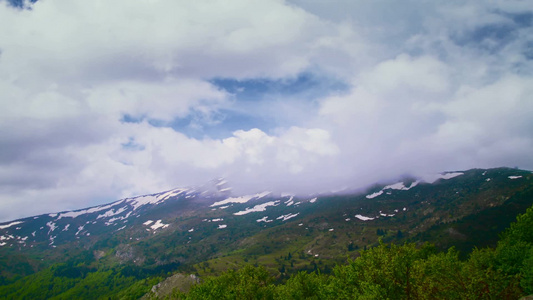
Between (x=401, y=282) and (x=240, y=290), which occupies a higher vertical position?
(x=401, y=282)

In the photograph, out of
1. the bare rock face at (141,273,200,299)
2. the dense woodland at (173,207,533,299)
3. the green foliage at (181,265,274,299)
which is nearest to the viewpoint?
the dense woodland at (173,207,533,299)

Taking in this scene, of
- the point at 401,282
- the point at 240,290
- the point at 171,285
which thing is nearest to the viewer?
the point at 401,282

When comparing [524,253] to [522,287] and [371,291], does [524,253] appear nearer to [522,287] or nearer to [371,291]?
[522,287]

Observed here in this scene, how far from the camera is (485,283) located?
34781 mm

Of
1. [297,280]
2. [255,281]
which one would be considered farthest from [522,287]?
[255,281]

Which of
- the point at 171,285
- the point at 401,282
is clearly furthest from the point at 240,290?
the point at 171,285

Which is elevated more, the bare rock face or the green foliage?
the green foliage

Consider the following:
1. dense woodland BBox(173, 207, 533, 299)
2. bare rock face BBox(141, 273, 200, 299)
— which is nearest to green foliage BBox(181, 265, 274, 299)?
dense woodland BBox(173, 207, 533, 299)

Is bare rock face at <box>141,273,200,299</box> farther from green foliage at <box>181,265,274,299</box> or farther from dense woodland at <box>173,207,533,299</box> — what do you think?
dense woodland at <box>173,207,533,299</box>

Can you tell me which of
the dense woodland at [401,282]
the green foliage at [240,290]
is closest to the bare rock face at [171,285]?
the green foliage at [240,290]

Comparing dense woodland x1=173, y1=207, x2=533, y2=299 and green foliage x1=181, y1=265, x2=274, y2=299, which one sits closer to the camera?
dense woodland x1=173, y1=207, x2=533, y2=299

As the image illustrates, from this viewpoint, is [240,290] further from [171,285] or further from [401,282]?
[171,285]

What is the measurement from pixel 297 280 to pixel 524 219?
75276mm

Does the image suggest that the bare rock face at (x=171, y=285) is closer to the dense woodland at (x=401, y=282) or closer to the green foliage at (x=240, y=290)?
the green foliage at (x=240, y=290)
